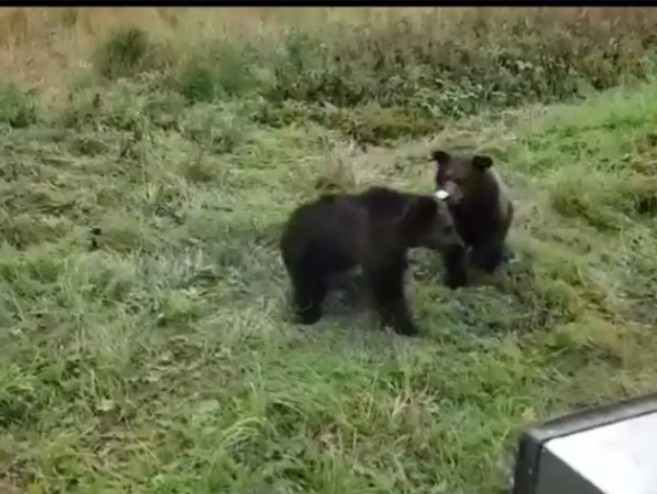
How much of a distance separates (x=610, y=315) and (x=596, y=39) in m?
0.27

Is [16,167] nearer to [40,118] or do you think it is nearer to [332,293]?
[40,118]

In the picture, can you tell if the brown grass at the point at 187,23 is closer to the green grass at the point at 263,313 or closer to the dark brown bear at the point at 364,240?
the green grass at the point at 263,313

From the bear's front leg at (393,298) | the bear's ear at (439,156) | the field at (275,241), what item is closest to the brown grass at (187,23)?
the field at (275,241)

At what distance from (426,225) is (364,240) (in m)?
0.06

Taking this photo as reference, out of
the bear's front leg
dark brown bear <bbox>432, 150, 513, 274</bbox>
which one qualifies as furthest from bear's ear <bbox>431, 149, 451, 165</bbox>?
the bear's front leg

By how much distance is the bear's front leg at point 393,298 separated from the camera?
1293 mm

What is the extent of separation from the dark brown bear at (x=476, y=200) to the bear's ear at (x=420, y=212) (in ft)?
0.06

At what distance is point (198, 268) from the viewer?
129 centimetres

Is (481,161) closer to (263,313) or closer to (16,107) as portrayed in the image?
(263,313)

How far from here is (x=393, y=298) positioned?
4.27ft

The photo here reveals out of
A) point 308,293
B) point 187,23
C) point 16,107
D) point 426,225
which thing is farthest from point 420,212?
point 16,107

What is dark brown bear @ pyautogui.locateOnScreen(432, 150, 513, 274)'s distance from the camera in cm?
129

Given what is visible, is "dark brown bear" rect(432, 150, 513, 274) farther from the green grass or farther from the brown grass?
the brown grass

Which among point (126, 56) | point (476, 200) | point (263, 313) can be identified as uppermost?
point (126, 56)
